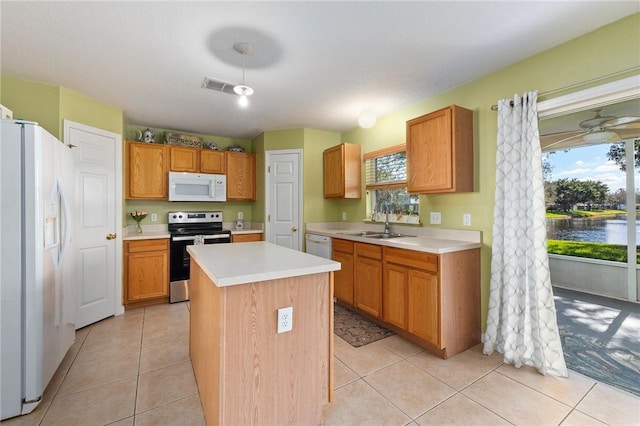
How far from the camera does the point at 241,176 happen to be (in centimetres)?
456

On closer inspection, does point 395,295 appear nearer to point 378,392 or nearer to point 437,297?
point 437,297

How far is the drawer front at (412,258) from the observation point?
2.31 m

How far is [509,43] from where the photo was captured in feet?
6.75

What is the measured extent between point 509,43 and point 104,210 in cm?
414

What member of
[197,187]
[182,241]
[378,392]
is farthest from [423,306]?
[197,187]

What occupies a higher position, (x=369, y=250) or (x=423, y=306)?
(x=369, y=250)

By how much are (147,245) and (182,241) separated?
40 cm

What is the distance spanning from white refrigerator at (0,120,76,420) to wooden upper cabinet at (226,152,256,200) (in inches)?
104

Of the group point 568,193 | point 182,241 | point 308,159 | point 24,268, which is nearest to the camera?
point 24,268

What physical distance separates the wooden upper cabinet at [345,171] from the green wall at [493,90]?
53 cm

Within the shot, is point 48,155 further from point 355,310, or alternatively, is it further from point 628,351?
point 628,351

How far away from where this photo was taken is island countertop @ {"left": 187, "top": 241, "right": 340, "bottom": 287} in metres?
1.31

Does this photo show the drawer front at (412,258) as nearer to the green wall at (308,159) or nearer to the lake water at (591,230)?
the green wall at (308,159)

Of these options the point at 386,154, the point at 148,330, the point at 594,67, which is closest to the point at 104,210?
the point at 148,330
